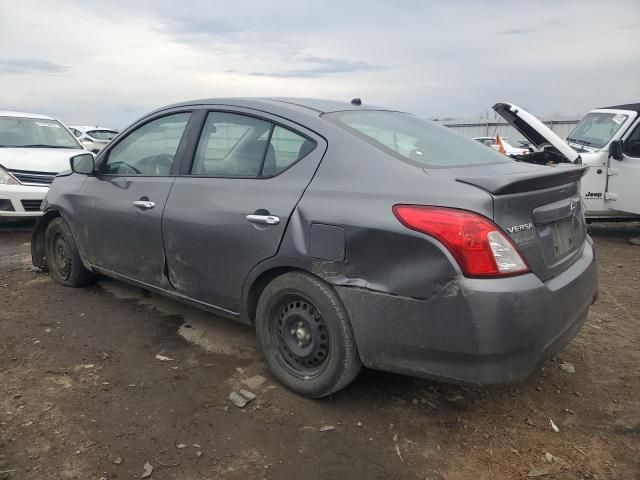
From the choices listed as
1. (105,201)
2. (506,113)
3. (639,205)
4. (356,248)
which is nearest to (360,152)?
(356,248)

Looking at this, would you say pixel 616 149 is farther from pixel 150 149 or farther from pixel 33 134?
pixel 33 134

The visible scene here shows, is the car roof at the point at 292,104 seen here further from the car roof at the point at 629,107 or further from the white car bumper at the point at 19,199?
the car roof at the point at 629,107

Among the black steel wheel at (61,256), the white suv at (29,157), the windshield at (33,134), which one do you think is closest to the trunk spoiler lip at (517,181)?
the black steel wheel at (61,256)

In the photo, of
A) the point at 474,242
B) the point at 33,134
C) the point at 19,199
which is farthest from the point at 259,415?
the point at 33,134

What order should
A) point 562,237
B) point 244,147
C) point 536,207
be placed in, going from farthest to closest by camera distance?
point 244,147
point 562,237
point 536,207

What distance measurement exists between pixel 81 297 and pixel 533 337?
3627mm

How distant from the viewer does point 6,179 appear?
698 cm

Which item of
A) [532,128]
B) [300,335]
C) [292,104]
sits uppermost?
[292,104]

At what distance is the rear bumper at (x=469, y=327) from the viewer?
2246 mm

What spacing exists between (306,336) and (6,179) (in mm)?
5924

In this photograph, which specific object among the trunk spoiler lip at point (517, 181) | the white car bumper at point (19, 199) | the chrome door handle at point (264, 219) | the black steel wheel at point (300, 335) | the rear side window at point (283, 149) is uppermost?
the rear side window at point (283, 149)

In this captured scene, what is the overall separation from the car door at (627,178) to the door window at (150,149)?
5881mm

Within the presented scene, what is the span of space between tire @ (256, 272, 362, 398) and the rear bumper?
0.09 m

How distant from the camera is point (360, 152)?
8.85ft
